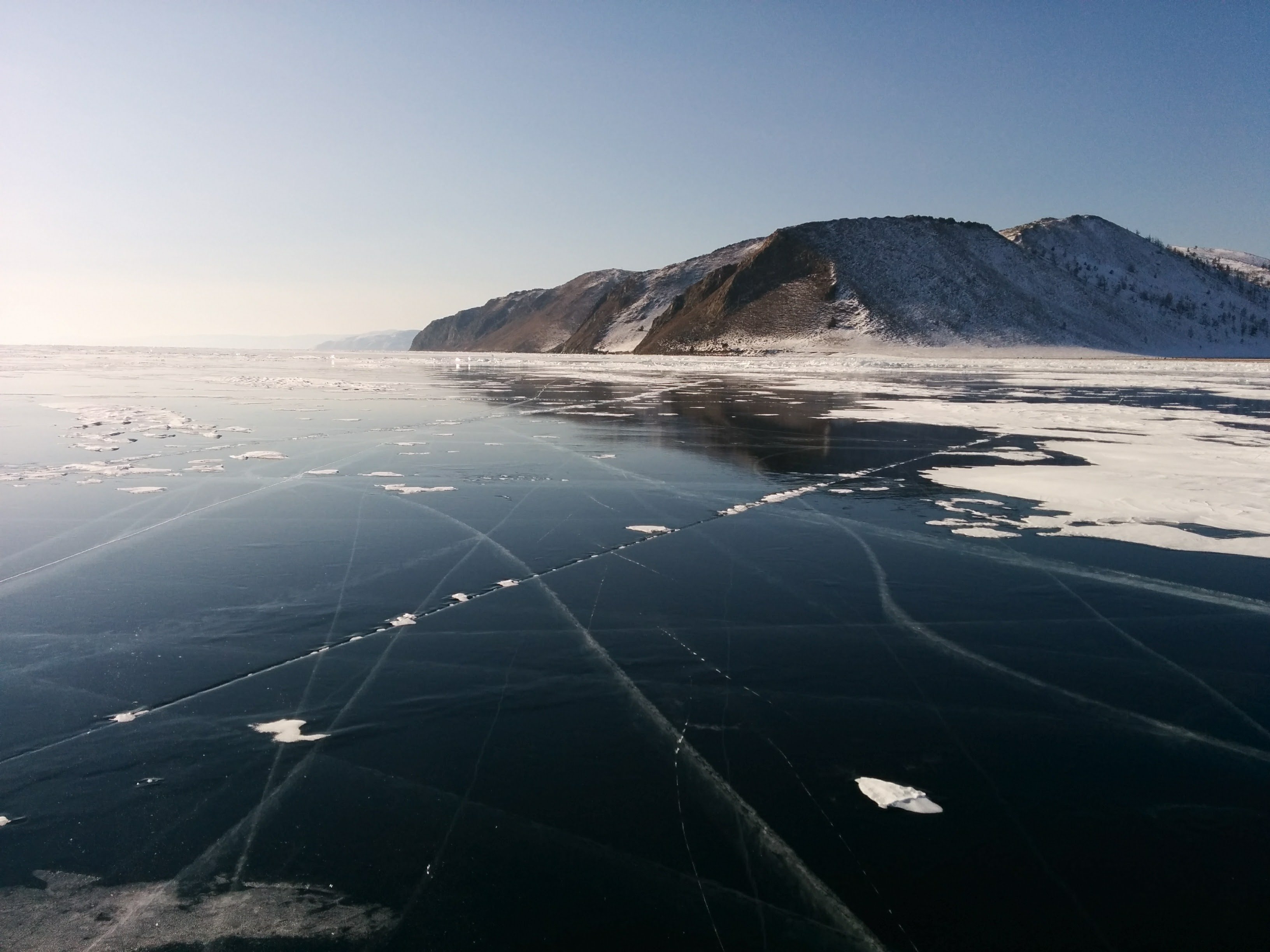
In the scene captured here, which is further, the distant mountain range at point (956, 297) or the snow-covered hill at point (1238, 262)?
the snow-covered hill at point (1238, 262)

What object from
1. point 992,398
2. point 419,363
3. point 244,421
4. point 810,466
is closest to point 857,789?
point 810,466

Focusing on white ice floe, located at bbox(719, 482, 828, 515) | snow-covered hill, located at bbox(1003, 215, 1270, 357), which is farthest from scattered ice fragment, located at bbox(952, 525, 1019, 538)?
snow-covered hill, located at bbox(1003, 215, 1270, 357)

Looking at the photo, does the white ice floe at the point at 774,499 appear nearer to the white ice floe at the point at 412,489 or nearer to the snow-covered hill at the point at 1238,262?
the white ice floe at the point at 412,489

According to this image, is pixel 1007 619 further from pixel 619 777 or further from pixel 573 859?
pixel 573 859

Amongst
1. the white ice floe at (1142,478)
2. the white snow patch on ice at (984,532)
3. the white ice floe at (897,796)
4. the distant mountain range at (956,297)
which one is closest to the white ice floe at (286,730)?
the white ice floe at (897,796)

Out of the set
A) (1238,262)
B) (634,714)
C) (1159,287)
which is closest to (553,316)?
(1159,287)

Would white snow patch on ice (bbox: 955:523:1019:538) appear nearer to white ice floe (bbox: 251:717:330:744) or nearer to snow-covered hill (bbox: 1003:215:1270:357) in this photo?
white ice floe (bbox: 251:717:330:744)
